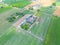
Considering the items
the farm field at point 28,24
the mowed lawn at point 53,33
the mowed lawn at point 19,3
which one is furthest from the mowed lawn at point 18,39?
the mowed lawn at point 19,3

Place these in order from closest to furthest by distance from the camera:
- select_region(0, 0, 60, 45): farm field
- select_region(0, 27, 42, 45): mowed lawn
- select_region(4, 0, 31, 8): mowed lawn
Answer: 1. select_region(0, 27, 42, 45): mowed lawn
2. select_region(0, 0, 60, 45): farm field
3. select_region(4, 0, 31, 8): mowed lawn

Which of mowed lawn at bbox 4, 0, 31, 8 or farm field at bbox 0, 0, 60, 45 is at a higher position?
farm field at bbox 0, 0, 60, 45

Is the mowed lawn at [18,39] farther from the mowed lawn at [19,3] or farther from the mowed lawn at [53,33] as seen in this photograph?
the mowed lawn at [19,3]

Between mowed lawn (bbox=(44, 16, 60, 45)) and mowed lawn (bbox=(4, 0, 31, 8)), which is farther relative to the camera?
mowed lawn (bbox=(4, 0, 31, 8))

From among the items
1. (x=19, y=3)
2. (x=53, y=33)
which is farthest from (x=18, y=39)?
(x=19, y=3)

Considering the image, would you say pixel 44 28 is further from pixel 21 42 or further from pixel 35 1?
pixel 35 1

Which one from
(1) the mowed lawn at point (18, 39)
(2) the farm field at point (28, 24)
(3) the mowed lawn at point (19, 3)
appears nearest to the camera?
(1) the mowed lawn at point (18, 39)

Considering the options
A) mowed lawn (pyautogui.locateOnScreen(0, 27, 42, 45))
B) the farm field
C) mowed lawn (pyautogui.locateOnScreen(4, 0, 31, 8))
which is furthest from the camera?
mowed lawn (pyautogui.locateOnScreen(4, 0, 31, 8))

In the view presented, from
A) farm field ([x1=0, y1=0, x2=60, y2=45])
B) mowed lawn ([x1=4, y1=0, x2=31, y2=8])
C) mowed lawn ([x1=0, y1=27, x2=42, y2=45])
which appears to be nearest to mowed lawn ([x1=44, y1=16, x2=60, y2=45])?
farm field ([x1=0, y1=0, x2=60, y2=45])

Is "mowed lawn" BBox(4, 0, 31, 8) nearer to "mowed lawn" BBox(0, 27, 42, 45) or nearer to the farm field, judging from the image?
the farm field

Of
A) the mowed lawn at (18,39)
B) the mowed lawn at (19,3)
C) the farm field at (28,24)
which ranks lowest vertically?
the mowed lawn at (19,3)
